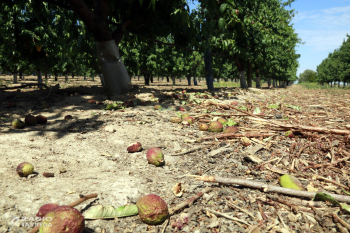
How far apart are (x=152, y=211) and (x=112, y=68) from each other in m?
6.03

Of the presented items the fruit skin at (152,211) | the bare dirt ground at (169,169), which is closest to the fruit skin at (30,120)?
the bare dirt ground at (169,169)

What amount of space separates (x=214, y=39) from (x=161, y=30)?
334 centimetres

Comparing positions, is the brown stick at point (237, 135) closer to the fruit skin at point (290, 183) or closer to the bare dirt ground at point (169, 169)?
the bare dirt ground at point (169, 169)

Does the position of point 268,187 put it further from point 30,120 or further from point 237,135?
point 30,120

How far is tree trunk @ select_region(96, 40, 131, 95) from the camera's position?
6.68 meters

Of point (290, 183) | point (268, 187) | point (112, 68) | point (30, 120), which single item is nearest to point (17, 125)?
point (30, 120)

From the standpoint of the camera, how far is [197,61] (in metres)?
37.0

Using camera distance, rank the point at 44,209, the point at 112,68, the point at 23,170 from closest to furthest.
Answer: the point at 44,209 < the point at 23,170 < the point at 112,68

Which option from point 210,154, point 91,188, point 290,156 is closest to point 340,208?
point 290,156

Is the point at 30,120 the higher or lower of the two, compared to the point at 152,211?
higher

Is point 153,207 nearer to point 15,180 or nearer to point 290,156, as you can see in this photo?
point 15,180

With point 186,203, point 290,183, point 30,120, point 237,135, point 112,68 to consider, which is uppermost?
point 112,68

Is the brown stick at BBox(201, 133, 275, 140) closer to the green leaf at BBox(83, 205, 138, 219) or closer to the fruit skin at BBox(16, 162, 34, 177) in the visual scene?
the green leaf at BBox(83, 205, 138, 219)

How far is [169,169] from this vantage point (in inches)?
101
